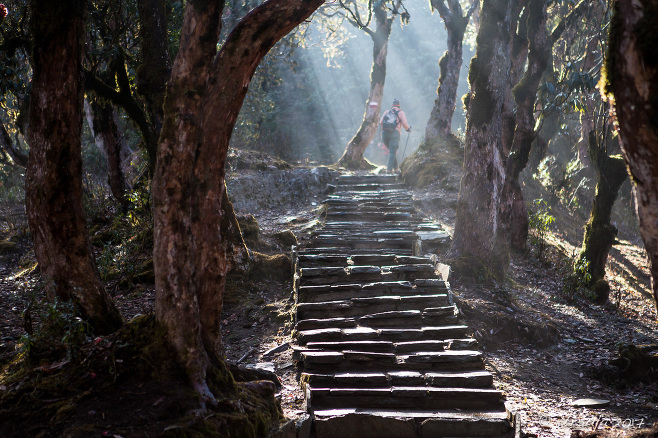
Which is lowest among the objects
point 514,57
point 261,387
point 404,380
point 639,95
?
point 404,380

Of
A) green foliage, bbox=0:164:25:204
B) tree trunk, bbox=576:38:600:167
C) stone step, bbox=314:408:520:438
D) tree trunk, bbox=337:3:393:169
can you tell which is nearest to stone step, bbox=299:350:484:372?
stone step, bbox=314:408:520:438

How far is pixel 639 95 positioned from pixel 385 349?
440 cm

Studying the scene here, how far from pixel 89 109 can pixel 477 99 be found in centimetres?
849

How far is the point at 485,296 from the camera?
8883mm

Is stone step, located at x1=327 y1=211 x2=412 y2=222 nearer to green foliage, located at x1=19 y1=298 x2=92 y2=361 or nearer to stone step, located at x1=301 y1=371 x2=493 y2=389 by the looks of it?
stone step, located at x1=301 y1=371 x2=493 y2=389

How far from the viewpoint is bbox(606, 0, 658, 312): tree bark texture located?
2.85m

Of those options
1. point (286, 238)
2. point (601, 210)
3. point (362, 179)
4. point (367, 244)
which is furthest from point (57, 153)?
point (362, 179)

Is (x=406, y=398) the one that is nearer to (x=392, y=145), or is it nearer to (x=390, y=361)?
(x=390, y=361)

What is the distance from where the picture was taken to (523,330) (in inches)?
313

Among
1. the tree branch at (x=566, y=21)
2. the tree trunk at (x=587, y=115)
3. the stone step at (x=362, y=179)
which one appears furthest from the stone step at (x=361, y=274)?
the tree trunk at (x=587, y=115)

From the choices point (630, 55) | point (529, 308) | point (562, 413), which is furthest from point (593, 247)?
point (630, 55)

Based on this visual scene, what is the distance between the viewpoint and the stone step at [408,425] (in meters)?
5.24

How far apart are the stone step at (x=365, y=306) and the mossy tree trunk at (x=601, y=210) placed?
4.91 metres

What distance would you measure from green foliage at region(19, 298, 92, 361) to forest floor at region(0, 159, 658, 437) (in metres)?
0.38
